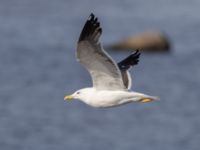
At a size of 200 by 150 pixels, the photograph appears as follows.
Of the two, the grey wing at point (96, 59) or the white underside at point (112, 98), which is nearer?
the grey wing at point (96, 59)

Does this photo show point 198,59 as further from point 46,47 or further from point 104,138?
point 104,138

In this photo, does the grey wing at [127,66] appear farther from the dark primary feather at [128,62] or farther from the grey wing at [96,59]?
the grey wing at [96,59]

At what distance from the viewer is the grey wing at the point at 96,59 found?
1213 centimetres

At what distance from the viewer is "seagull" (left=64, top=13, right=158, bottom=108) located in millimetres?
12141

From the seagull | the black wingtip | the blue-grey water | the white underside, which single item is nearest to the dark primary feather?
the seagull

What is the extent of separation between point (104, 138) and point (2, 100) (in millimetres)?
3921

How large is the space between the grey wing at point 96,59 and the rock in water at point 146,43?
857 inches

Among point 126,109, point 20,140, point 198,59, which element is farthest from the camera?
point 198,59

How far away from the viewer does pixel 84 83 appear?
96.4 ft

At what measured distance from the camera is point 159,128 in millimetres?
26422

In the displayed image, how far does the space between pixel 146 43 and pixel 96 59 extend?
22.9 metres

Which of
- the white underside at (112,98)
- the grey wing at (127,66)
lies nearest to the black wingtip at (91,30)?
the white underside at (112,98)

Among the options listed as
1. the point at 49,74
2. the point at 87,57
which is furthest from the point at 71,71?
the point at 87,57

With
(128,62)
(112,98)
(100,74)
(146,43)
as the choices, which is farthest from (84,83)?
(112,98)
